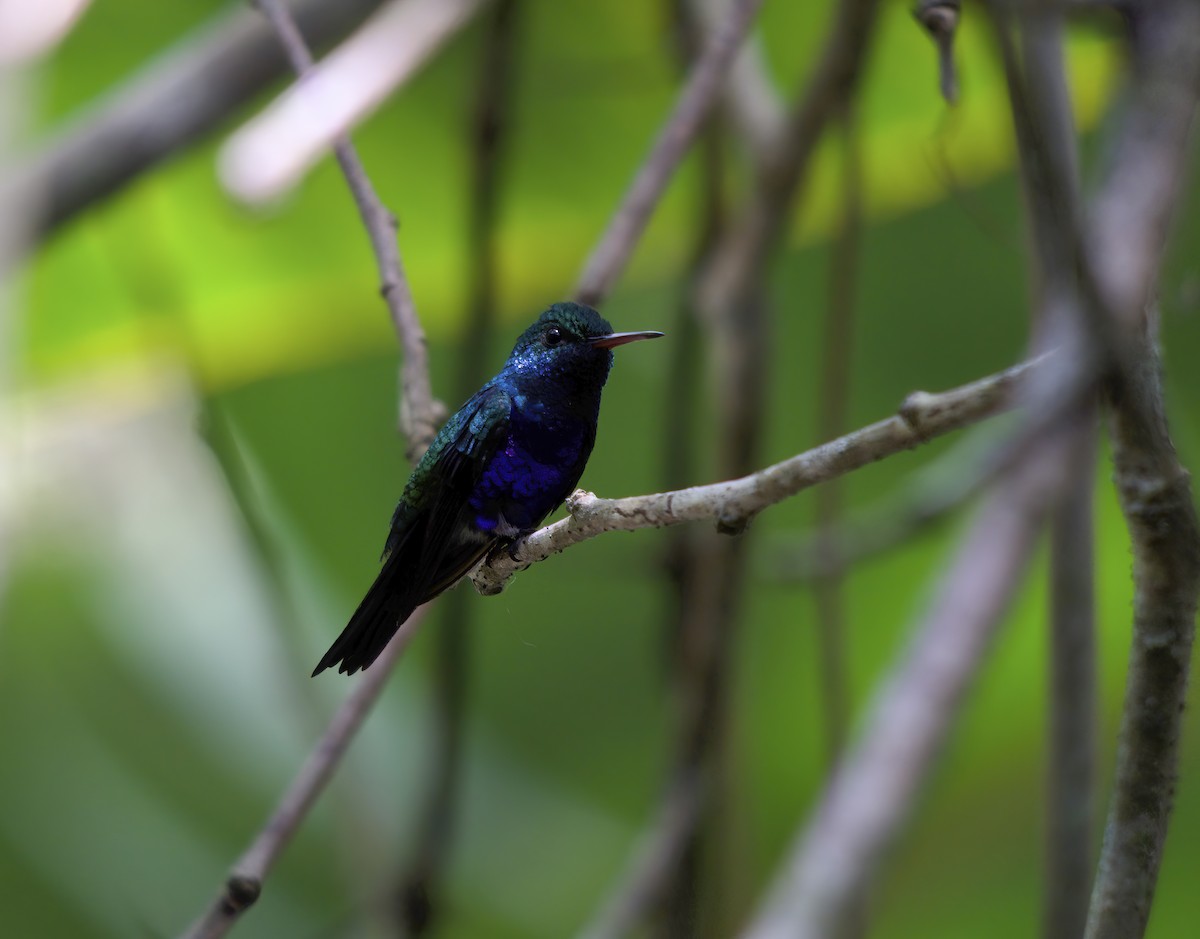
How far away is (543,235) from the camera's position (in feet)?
9.73

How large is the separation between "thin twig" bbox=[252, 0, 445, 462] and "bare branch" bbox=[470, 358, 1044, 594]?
42 centimetres

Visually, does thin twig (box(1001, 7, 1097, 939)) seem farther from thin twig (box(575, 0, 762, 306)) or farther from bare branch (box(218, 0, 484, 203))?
bare branch (box(218, 0, 484, 203))

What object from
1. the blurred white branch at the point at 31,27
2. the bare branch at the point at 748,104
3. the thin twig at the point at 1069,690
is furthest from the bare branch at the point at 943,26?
the bare branch at the point at 748,104

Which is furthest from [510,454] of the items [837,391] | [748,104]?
[748,104]

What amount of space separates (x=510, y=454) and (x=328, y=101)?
0.49m

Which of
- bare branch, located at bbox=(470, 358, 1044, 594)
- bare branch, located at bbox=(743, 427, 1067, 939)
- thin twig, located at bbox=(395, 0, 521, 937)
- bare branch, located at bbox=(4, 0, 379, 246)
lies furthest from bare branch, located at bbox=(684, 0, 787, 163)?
bare branch, located at bbox=(743, 427, 1067, 939)

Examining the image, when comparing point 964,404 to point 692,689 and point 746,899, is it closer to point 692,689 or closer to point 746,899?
point 692,689

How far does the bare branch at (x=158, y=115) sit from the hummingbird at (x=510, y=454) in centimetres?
83

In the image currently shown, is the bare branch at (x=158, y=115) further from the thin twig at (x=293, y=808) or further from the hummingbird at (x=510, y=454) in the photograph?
the thin twig at (x=293, y=808)

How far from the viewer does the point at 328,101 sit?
1.41 metres

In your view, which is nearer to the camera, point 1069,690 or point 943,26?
point 943,26

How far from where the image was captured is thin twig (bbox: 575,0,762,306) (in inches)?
67.4

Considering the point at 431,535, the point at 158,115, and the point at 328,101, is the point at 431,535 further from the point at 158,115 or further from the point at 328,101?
the point at 158,115

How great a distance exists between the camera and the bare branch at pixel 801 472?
2.20ft
